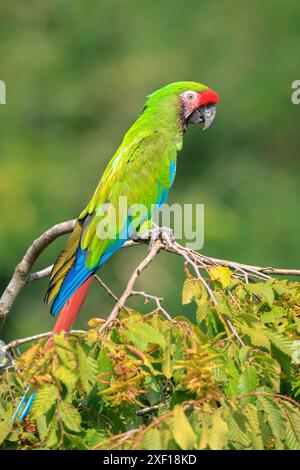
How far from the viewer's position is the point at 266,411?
5.08ft

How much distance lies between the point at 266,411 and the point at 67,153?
730 centimetres

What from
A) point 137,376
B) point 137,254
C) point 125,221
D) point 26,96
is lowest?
point 137,254

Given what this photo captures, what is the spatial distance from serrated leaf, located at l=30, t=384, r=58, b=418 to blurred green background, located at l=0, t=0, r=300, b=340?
16.5 feet

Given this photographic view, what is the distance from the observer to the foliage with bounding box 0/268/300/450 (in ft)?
4.87

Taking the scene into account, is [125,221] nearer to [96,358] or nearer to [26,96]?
[96,358]

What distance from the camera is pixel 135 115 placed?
813 centimetres

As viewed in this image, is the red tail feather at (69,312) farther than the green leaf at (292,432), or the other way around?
the red tail feather at (69,312)

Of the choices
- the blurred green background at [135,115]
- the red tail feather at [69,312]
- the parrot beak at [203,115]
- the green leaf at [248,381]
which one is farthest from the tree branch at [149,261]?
the blurred green background at [135,115]

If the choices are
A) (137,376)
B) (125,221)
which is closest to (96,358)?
(137,376)

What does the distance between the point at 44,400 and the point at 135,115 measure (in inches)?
267

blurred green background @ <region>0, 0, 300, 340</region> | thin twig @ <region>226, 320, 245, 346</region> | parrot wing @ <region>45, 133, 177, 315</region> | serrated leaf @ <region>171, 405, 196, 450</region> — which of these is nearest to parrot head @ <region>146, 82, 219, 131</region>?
parrot wing @ <region>45, 133, 177, 315</region>

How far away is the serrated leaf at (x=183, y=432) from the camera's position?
1425 millimetres

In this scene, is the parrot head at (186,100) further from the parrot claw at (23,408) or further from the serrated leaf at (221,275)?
the parrot claw at (23,408)

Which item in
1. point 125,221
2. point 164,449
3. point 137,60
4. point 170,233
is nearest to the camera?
point 164,449
